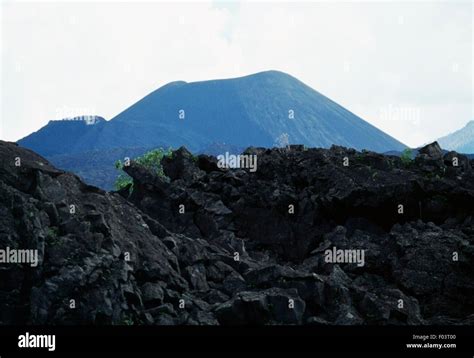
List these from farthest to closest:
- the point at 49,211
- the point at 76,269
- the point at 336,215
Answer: the point at 336,215
the point at 49,211
the point at 76,269

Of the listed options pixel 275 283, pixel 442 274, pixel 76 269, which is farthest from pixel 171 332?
pixel 442 274

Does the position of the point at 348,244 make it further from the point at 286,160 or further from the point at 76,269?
the point at 76,269

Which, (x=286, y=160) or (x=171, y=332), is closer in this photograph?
(x=171, y=332)

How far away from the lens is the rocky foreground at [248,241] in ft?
105

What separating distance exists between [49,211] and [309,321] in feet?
51.0

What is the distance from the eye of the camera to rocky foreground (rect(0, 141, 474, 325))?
31922mm

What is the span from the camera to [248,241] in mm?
56781

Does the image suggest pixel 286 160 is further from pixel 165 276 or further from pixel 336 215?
pixel 165 276

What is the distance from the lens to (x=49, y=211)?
34.7 m

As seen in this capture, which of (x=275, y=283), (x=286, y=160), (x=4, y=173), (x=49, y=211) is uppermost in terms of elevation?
(x=286, y=160)

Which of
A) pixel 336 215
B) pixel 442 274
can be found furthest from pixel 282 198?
pixel 442 274

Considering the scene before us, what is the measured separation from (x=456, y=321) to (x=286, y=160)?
99.5 feet

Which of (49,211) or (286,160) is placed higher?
(286,160)

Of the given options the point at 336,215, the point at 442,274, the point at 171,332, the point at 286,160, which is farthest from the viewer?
the point at 286,160
